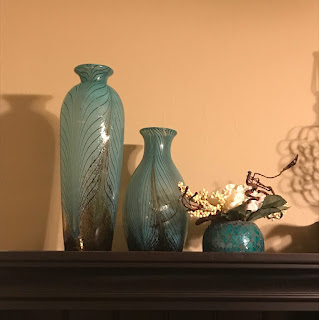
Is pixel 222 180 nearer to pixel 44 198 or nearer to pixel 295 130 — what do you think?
pixel 295 130

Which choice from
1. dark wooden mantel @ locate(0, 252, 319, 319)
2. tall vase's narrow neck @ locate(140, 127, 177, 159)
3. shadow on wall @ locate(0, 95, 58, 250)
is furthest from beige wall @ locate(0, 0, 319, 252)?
dark wooden mantel @ locate(0, 252, 319, 319)

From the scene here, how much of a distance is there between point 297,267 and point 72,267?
A: 0.39 meters

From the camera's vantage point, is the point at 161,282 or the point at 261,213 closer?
the point at 161,282

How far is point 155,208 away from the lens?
3.36ft

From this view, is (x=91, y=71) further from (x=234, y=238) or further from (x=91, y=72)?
(x=234, y=238)

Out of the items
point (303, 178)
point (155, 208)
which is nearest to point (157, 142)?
point (155, 208)

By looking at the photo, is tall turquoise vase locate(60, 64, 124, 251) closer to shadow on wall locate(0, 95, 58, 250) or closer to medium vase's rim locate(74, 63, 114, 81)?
medium vase's rim locate(74, 63, 114, 81)

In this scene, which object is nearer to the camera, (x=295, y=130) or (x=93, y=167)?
(x=93, y=167)

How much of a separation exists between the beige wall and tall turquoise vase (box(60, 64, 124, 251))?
0.60 ft

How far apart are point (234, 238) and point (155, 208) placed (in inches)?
6.5

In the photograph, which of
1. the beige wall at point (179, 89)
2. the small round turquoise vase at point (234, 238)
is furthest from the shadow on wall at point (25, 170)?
the small round turquoise vase at point (234, 238)

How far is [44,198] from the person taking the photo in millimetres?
1216

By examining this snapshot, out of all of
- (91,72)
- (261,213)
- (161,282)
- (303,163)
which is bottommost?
(161,282)
